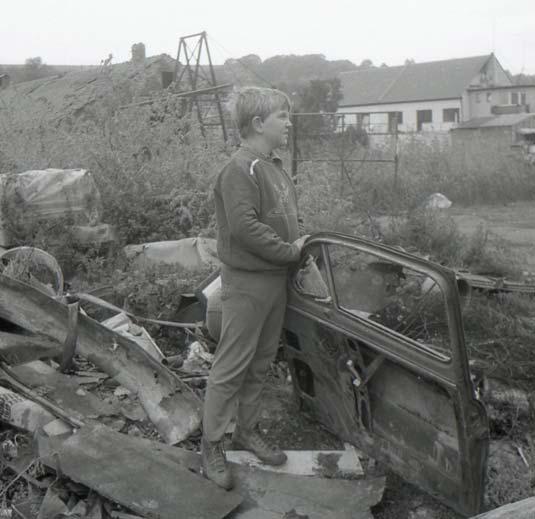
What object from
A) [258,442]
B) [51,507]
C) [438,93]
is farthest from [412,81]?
[51,507]

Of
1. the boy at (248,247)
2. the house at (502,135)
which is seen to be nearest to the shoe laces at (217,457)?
the boy at (248,247)

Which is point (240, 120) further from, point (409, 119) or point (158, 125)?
point (409, 119)

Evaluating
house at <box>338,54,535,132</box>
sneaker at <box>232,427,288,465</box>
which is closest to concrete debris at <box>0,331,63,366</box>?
sneaker at <box>232,427,288,465</box>

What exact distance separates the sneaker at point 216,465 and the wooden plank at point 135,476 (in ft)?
0.13

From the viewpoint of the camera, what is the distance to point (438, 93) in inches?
2254

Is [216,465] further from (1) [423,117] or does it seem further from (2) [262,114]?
(1) [423,117]

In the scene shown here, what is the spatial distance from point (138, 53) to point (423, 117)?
1630 inches

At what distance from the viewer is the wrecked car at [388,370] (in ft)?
9.60

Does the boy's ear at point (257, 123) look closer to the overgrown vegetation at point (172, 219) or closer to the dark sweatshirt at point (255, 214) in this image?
the dark sweatshirt at point (255, 214)

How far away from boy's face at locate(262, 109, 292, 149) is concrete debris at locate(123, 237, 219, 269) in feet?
10.8

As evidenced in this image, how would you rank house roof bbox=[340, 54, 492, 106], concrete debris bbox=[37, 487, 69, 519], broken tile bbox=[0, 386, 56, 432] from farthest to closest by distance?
1. house roof bbox=[340, 54, 492, 106]
2. broken tile bbox=[0, 386, 56, 432]
3. concrete debris bbox=[37, 487, 69, 519]

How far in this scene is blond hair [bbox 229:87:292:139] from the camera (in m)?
3.30

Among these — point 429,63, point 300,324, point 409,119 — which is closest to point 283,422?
point 300,324

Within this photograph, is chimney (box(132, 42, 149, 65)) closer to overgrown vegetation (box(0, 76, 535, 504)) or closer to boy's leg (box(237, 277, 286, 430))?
overgrown vegetation (box(0, 76, 535, 504))
